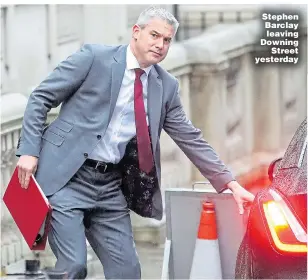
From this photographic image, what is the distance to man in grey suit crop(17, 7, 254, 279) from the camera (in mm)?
4500

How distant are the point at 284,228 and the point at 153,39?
908 mm

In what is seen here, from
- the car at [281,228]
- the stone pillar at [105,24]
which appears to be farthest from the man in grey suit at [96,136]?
the stone pillar at [105,24]

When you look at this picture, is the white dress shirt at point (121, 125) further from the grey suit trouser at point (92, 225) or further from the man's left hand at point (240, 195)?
the man's left hand at point (240, 195)

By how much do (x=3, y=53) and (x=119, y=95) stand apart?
1036mm

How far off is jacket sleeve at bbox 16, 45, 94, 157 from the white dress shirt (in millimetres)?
169

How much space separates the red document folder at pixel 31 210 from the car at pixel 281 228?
0.79 meters

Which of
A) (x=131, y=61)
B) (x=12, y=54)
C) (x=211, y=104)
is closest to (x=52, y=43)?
(x=12, y=54)

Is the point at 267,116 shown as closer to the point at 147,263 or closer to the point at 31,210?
the point at 147,263

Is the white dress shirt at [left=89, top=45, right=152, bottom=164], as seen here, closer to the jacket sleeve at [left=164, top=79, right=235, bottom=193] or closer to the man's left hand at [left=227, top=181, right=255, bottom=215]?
the jacket sleeve at [left=164, top=79, right=235, bottom=193]

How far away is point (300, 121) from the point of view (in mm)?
5527

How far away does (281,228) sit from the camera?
426cm

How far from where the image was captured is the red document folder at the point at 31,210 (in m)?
4.52
